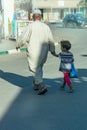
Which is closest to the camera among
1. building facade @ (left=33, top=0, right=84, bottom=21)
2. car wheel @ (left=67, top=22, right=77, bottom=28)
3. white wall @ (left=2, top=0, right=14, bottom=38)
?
white wall @ (left=2, top=0, right=14, bottom=38)

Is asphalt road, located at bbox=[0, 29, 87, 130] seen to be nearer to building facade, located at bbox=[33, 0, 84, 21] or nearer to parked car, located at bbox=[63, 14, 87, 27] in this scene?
parked car, located at bbox=[63, 14, 87, 27]

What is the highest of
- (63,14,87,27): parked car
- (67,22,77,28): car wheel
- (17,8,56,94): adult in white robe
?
(17,8,56,94): adult in white robe

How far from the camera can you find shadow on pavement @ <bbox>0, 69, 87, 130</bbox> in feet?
23.3

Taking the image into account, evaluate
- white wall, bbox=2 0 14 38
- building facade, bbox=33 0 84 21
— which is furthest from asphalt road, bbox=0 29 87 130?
building facade, bbox=33 0 84 21

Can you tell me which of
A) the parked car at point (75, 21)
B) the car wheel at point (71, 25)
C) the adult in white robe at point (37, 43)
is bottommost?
the car wheel at point (71, 25)

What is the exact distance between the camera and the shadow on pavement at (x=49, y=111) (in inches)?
280

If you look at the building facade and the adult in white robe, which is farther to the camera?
the building facade

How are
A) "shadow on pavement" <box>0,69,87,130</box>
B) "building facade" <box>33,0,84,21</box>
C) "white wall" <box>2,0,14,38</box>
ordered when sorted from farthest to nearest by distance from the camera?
"building facade" <box>33,0,84,21</box>
"white wall" <box>2,0,14,38</box>
"shadow on pavement" <box>0,69,87,130</box>

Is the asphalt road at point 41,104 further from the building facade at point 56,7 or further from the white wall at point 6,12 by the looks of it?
the building facade at point 56,7

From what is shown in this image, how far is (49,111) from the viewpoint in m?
8.05

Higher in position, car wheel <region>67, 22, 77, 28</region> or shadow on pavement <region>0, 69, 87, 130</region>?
shadow on pavement <region>0, 69, 87, 130</region>

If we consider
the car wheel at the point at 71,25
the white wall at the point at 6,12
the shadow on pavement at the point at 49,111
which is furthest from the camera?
the car wheel at the point at 71,25

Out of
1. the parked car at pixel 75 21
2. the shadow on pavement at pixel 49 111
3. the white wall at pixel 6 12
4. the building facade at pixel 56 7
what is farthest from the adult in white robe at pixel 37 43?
the building facade at pixel 56 7

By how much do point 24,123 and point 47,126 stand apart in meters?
0.41
